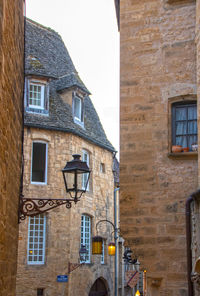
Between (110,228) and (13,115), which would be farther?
(110,228)

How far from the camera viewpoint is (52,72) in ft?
77.9

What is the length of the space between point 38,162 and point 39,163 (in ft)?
0.20

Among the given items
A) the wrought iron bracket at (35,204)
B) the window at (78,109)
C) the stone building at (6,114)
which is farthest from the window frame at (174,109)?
the window at (78,109)

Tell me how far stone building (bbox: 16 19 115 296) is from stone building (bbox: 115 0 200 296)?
31.5 ft

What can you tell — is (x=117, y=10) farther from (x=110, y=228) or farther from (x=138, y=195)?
(x=110, y=228)

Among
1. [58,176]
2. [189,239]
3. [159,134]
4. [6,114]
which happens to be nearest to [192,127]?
[159,134]

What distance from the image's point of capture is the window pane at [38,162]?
21.0m

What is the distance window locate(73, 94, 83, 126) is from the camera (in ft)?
76.4

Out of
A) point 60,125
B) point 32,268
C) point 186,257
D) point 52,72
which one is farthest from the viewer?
point 52,72

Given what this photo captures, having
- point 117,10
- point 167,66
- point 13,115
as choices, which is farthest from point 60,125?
point 13,115

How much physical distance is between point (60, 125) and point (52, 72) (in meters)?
3.46

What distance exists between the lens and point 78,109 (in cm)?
2364

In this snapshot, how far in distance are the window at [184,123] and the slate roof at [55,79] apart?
34.2 ft

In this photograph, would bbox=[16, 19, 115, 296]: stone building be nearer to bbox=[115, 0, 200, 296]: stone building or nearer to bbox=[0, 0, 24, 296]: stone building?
bbox=[115, 0, 200, 296]: stone building
